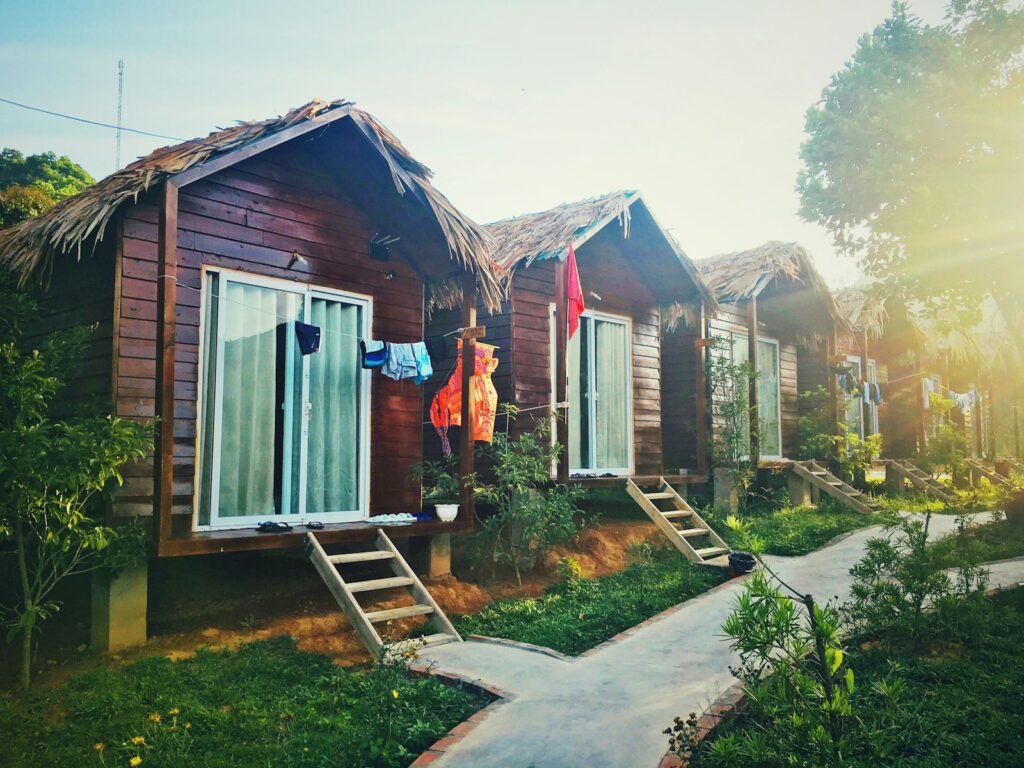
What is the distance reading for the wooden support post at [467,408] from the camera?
7328mm

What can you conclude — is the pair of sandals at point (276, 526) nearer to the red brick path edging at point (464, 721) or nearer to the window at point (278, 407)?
the window at point (278, 407)

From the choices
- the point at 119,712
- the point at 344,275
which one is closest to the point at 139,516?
the point at 119,712

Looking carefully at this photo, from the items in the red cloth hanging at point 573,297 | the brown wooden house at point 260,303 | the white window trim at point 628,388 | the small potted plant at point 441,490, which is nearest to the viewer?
the brown wooden house at point 260,303

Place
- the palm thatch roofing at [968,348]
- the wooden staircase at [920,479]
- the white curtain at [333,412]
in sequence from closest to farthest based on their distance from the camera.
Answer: the white curtain at [333,412] < the wooden staircase at [920,479] < the palm thatch roofing at [968,348]

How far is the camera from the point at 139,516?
5.45 m

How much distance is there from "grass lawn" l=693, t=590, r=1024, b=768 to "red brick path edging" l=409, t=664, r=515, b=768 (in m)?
1.25

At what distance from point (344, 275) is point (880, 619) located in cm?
524

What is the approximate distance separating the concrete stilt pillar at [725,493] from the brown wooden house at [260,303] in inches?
208

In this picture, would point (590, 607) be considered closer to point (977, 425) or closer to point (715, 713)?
point (715, 713)

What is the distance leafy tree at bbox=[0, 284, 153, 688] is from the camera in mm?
4469

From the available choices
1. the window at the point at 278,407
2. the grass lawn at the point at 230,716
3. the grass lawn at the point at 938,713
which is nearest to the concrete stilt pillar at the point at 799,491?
the grass lawn at the point at 938,713

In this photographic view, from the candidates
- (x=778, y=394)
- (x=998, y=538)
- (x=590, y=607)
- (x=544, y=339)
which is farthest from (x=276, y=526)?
(x=778, y=394)

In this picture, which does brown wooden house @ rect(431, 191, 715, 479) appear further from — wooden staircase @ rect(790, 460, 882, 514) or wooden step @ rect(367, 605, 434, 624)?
wooden step @ rect(367, 605, 434, 624)

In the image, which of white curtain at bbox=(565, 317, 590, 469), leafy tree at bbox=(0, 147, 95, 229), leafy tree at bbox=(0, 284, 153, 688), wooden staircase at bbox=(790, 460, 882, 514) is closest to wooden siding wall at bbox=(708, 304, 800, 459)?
wooden staircase at bbox=(790, 460, 882, 514)
